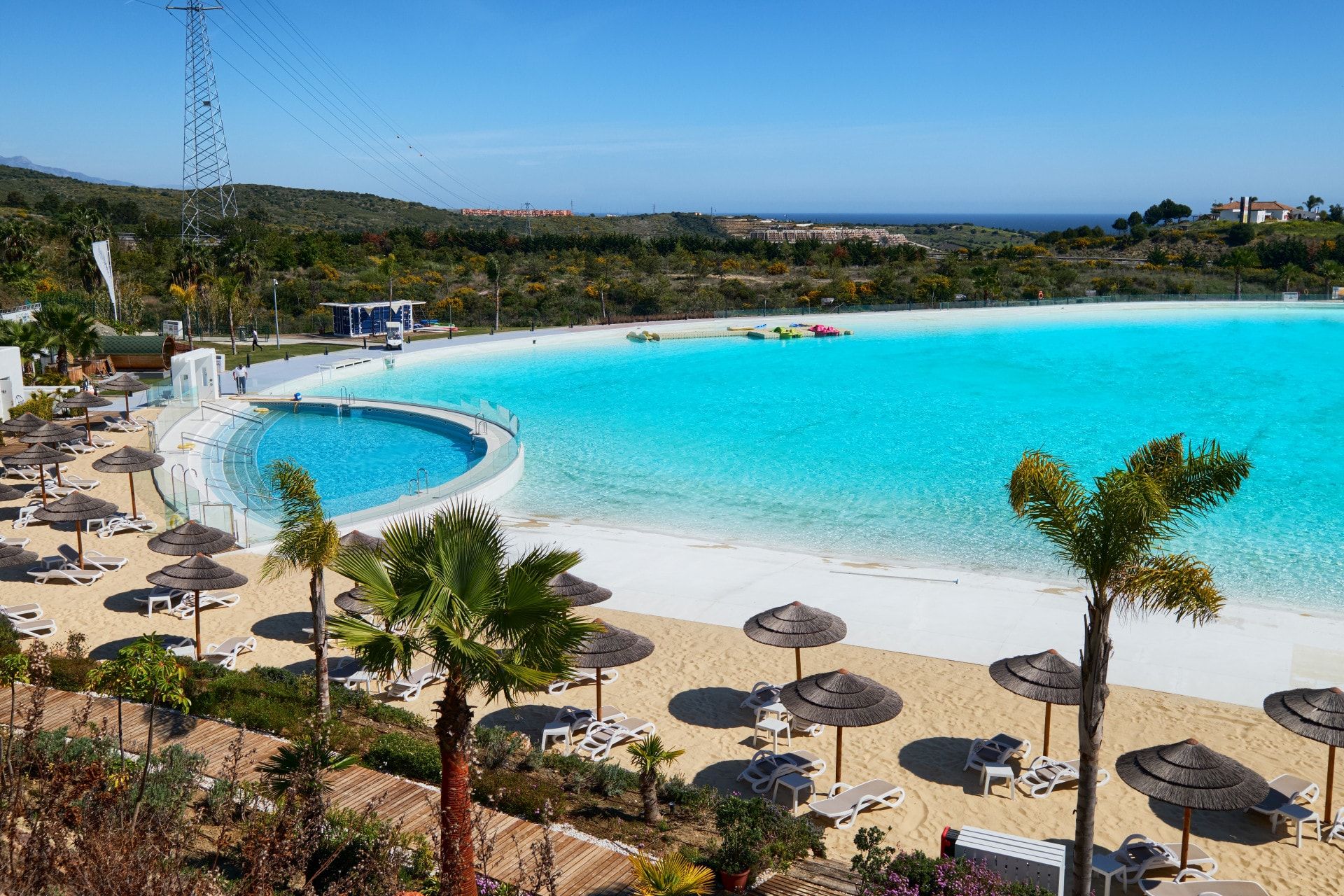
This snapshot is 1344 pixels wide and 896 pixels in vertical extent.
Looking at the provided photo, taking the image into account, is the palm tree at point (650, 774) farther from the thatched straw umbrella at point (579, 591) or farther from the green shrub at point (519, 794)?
the thatched straw umbrella at point (579, 591)

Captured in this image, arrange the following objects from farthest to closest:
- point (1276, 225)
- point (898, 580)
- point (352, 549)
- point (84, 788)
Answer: point (1276, 225)
point (898, 580)
point (84, 788)
point (352, 549)

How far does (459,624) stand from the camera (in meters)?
7.47

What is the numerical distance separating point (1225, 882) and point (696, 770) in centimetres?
552

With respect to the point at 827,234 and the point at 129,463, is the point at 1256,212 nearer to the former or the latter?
the point at 827,234

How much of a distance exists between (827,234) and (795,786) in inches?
5532

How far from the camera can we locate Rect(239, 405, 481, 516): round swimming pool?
88.3ft

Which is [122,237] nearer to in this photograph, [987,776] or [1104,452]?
[1104,452]

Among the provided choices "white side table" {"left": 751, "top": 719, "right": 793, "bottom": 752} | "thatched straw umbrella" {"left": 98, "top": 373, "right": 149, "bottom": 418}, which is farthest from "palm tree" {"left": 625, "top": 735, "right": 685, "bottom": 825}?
"thatched straw umbrella" {"left": 98, "top": 373, "right": 149, "bottom": 418}

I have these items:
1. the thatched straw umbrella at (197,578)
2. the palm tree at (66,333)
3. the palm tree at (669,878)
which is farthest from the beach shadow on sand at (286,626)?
the palm tree at (66,333)

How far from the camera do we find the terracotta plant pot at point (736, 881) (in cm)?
893

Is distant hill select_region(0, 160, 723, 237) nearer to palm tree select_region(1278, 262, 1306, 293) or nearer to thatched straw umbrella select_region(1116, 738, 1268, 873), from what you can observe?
palm tree select_region(1278, 262, 1306, 293)

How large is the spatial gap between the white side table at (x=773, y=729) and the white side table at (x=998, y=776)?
2.38 m

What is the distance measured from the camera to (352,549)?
328 inches

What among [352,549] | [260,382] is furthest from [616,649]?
[260,382]
